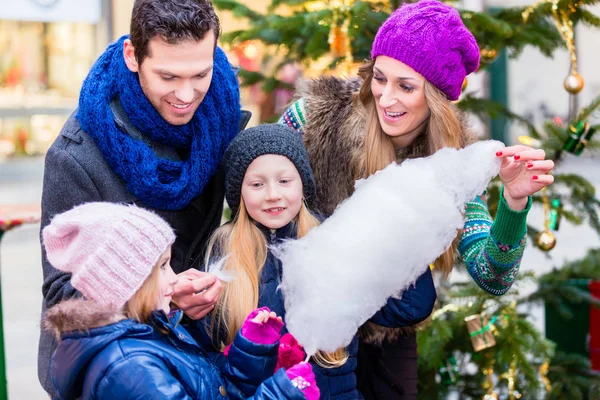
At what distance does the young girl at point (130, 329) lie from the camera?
7.09 ft

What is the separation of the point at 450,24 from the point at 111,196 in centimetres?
129

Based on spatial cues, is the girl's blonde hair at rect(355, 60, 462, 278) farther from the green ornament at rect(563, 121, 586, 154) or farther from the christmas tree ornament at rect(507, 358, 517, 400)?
the green ornament at rect(563, 121, 586, 154)

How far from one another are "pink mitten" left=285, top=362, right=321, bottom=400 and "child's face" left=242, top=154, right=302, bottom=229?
2.06ft

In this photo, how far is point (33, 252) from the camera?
29.6 ft

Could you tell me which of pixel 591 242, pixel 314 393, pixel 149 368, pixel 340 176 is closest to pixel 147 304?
pixel 149 368

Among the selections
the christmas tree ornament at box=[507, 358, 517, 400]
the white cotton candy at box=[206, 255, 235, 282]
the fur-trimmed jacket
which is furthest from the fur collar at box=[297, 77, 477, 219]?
the christmas tree ornament at box=[507, 358, 517, 400]

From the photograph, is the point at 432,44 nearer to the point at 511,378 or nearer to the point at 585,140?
the point at 585,140

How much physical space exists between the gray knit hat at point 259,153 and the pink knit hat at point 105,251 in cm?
55

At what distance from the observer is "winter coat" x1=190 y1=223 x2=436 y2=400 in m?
2.65

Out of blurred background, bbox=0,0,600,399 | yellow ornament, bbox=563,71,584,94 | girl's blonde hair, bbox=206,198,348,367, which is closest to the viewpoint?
girl's blonde hair, bbox=206,198,348,367

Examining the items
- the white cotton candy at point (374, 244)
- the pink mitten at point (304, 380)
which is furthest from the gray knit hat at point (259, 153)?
the pink mitten at point (304, 380)

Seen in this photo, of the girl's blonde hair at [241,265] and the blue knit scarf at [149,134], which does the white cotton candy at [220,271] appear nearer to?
the girl's blonde hair at [241,265]

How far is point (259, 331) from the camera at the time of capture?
2.35m

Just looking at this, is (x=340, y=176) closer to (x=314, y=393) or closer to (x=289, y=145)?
(x=289, y=145)
